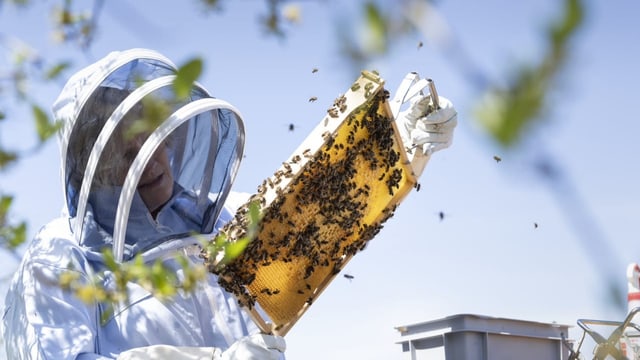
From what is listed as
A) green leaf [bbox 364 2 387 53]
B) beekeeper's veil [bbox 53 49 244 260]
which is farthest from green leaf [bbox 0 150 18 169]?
beekeeper's veil [bbox 53 49 244 260]

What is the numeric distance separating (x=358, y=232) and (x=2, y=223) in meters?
2.13

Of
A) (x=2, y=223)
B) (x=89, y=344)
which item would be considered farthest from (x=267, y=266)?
(x=2, y=223)

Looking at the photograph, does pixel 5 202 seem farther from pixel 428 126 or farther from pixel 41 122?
pixel 428 126

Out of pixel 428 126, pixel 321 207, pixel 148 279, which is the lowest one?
pixel 148 279

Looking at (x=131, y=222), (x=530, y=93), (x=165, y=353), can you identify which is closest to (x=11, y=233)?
(x=530, y=93)

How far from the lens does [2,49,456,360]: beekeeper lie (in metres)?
3.65

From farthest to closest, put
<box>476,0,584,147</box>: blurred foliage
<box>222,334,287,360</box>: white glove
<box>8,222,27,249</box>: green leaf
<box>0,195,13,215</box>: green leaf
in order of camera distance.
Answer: <box>222,334,287,360</box>: white glove < <box>8,222,27,249</box>: green leaf < <box>0,195,13,215</box>: green leaf < <box>476,0,584,147</box>: blurred foliage

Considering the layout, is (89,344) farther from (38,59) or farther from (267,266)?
(38,59)

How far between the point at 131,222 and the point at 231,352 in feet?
3.10

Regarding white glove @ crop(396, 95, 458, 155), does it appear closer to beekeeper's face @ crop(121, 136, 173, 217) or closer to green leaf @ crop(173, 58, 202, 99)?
beekeeper's face @ crop(121, 136, 173, 217)

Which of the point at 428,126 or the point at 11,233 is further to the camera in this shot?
the point at 428,126

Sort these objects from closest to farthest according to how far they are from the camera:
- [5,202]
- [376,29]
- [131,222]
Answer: [376,29]
[5,202]
[131,222]

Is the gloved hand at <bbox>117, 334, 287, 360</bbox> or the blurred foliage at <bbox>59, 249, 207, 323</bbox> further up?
the blurred foliage at <bbox>59, 249, 207, 323</bbox>

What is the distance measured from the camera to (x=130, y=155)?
Answer: 4.01 m
